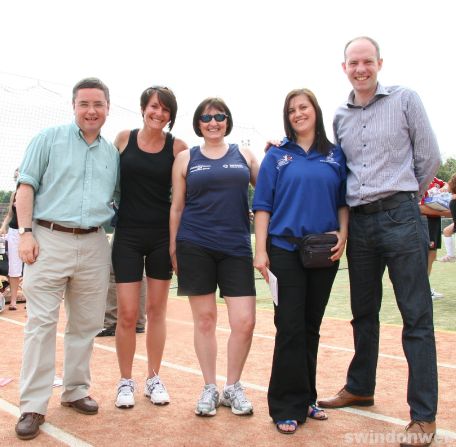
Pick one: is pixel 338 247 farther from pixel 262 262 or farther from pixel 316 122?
pixel 316 122

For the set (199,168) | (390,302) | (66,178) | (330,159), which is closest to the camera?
(330,159)

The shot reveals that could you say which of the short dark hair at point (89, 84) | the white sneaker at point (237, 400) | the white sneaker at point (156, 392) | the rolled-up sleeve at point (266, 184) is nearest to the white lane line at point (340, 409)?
the white sneaker at point (237, 400)

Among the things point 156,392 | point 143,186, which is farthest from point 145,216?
point 156,392

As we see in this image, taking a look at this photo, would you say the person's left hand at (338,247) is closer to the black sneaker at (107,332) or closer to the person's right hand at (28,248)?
the person's right hand at (28,248)

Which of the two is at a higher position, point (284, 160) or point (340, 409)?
point (284, 160)

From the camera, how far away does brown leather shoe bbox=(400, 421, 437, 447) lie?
3.33 metres

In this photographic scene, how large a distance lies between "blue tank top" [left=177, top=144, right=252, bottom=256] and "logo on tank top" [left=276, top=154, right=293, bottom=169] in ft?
1.10

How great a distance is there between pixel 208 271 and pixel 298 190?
875mm

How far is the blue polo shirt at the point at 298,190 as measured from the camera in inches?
145

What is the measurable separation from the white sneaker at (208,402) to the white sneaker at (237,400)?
3.3 inches

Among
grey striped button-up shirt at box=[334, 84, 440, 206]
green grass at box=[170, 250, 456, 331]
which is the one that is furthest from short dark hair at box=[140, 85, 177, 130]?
green grass at box=[170, 250, 456, 331]

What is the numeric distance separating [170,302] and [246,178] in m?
6.21

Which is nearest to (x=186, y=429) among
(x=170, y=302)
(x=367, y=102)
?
(x=367, y=102)

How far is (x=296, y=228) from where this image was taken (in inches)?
145
